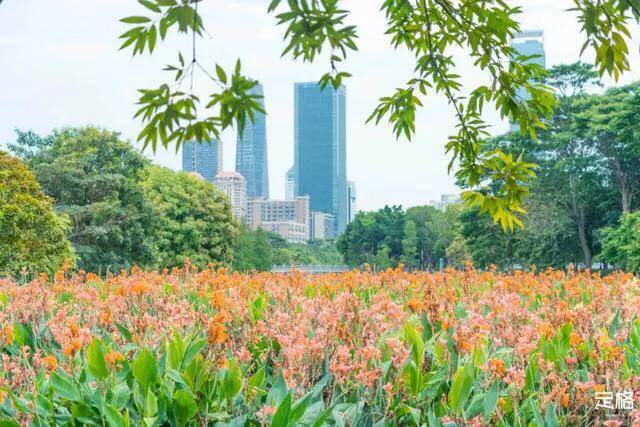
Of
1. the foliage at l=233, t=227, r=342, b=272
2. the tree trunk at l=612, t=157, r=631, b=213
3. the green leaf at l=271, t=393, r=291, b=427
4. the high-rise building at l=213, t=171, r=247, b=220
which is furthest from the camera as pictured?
the high-rise building at l=213, t=171, r=247, b=220

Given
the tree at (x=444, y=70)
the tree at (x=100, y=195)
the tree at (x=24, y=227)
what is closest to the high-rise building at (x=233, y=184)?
the tree at (x=100, y=195)

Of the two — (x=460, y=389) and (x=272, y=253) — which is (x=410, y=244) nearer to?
(x=272, y=253)

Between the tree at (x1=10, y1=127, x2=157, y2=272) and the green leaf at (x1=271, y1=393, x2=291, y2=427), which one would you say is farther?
the tree at (x1=10, y1=127, x2=157, y2=272)

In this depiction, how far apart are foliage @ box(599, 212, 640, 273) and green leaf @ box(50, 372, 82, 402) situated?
2215cm

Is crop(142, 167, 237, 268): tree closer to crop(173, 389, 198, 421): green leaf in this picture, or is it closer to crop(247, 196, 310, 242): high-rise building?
crop(173, 389, 198, 421): green leaf

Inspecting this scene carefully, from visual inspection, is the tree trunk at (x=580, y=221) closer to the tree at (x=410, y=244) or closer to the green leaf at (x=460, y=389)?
the green leaf at (x=460, y=389)

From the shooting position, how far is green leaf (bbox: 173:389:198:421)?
1.78 metres

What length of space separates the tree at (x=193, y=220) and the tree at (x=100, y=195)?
150 inches

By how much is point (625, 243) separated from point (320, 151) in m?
153

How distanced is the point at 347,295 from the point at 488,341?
2.56ft

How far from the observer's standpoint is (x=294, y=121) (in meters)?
179

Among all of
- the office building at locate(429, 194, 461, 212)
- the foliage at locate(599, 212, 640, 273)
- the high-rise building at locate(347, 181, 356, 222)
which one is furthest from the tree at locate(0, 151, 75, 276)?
the high-rise building at locate(347, 181, 356, 222)
